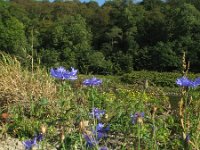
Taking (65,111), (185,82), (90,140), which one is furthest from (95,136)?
(65,111)

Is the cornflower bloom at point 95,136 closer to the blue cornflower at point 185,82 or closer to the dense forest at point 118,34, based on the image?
the blue cornflower at point 185,82

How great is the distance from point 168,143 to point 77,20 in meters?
72.1

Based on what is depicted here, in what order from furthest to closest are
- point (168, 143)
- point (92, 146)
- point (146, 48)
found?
point (146, 48) → point (168, 143) → point (92, 146)

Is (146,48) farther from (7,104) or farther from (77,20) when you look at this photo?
(7,104)

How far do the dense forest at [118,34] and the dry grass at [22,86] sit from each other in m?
53.3

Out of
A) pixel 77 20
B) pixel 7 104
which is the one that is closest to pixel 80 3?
pixel 77 20

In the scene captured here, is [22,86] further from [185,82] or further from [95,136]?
[185,82]

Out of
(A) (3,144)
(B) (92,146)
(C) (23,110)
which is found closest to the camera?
(B) (92,146)

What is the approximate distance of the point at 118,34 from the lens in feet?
248

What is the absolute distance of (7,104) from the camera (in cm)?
597

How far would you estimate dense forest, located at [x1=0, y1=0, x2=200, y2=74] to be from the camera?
2638 inches

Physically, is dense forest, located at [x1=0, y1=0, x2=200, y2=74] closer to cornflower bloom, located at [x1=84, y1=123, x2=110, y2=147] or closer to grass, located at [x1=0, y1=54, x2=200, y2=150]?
grass, located at [x1=0, y1=54, x2=200, y2=150]

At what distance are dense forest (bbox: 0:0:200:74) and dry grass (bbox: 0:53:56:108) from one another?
5325cm

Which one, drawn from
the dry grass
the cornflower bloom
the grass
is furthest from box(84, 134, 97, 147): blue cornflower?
the dry grass
